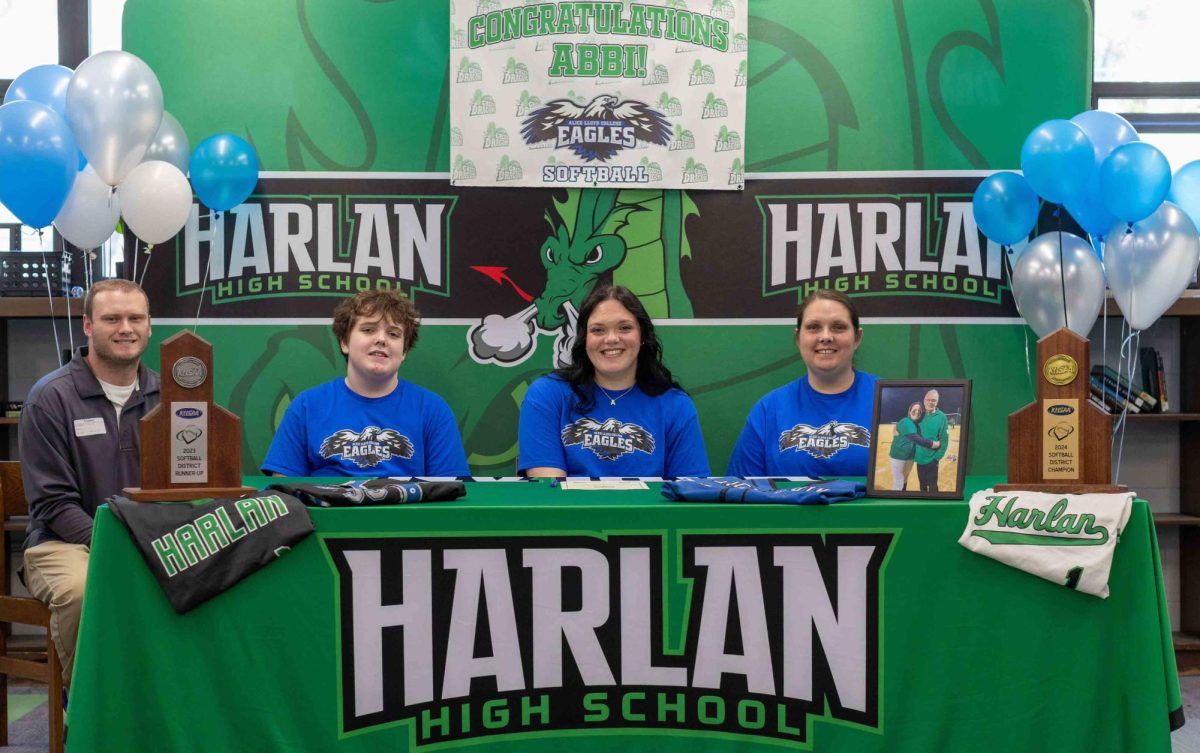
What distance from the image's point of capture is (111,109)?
9.49 ft

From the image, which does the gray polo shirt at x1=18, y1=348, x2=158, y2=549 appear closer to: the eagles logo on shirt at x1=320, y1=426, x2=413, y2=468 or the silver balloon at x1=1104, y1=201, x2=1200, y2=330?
the eagles logo on shirt at x1=320, y1=426, x2=413, y2=468

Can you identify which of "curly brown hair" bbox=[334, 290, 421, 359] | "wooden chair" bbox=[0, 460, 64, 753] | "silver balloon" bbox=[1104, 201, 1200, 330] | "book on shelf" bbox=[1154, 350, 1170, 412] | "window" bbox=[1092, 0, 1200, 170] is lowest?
"wooden chair" bbox=[0, 460, 64, 753]

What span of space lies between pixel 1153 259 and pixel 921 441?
5.22 ft

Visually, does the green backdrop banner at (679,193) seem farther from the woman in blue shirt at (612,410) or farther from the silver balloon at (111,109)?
the woman in blue shirt at (612,410)

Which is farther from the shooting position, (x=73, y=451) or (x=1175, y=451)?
(x=1175, y=451)

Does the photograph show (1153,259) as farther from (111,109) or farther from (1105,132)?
(111,109)

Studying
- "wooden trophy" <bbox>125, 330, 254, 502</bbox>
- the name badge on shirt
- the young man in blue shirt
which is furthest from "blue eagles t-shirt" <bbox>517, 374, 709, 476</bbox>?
the name badge on shirt

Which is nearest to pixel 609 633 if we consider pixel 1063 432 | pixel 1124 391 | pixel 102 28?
pixel 1063 432

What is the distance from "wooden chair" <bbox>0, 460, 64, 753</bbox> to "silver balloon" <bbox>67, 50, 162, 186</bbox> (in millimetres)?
1010

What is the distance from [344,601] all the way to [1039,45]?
330 centimetres

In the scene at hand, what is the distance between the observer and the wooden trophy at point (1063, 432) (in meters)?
2.00

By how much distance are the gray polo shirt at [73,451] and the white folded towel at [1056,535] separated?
2258 mm

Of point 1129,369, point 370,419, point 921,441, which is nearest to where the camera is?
point 921,441

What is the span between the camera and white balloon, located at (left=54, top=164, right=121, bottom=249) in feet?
10.1
